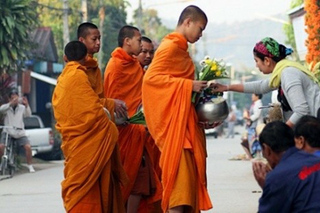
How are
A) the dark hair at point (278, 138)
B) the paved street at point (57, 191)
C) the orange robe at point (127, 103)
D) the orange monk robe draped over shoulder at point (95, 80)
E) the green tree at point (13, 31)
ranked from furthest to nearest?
1. the green tree at point (13, 31)
2. the paved street at point (57, 191)
3. the orange robe at point (127, 103)
4. the orange monk robe draped over shoulder at point (95, 80)
5. the dark hair at point (278, 138)

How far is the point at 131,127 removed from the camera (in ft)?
34.8

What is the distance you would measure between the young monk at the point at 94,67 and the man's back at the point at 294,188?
4.50 meters

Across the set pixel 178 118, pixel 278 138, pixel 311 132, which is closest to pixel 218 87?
pixel 178 118

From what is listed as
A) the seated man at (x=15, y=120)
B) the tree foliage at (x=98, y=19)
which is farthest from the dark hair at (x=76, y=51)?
the tree foliage at (x=98, y=19)

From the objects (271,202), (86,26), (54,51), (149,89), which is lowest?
(271,202)

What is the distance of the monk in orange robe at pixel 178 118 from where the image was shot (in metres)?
9.07

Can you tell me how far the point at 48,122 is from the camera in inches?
1553

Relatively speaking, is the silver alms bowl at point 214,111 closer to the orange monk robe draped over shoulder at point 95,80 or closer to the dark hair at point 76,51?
the orange monk robe draped over shoulder at point 95,80

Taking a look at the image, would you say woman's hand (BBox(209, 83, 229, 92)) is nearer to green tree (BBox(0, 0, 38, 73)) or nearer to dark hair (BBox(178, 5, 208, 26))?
dark hair (BBox(178, 5, 208, 26))

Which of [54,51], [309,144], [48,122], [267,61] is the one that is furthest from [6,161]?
[54,51]

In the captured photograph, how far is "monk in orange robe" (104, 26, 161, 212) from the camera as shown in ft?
34.9

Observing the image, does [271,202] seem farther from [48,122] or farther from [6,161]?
[48,122]

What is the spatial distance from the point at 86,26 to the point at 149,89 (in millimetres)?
1193

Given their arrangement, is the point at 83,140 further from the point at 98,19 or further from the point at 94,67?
the point at 98,19
